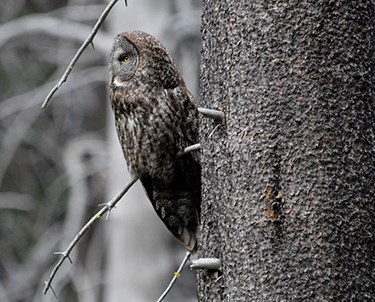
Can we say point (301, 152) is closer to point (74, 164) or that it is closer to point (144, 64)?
point (144, 64)

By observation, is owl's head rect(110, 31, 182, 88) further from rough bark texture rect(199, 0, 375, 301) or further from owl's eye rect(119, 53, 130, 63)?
rough bark texture rect(199, 0, 375, 301)

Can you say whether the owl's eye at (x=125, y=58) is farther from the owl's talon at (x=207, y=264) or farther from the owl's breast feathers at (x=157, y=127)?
the owl's talon at (x=207, y=264)

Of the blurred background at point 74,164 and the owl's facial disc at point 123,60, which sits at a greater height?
the owl's facial disc at point 123,60

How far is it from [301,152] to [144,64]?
4.81 feet

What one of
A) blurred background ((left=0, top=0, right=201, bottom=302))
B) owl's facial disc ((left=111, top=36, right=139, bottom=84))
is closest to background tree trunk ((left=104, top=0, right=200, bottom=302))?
blurred background ((left=0, top=0, right=201, bottom=302))

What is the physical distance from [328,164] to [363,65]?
0.34m

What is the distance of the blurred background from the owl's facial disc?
3.20 metres

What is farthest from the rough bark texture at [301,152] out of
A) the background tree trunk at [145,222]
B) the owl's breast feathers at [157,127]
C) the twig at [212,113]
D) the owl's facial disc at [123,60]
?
the background tree trunk at [145,222]

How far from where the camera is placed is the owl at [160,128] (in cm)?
402

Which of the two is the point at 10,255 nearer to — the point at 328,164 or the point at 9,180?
the point at 9,180

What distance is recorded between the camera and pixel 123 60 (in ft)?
14.0

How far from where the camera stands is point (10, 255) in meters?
11.2

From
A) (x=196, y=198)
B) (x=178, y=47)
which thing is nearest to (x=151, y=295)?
(x=178, y=47)

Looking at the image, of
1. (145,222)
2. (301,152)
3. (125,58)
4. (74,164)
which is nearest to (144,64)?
(125,58)
